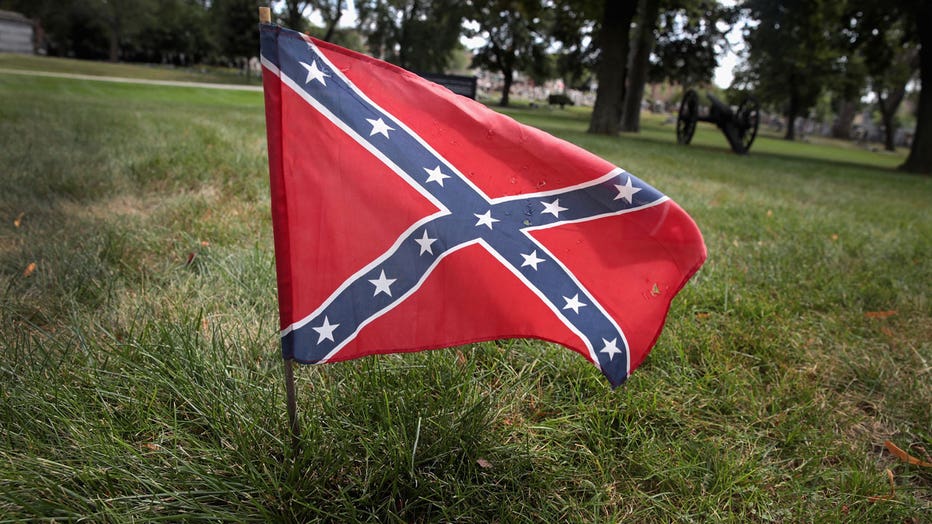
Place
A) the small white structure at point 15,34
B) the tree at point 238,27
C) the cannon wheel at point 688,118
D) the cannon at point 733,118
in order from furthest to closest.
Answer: the small white structure at point 15,34 < the tree at point 238,27 < the cannon wheel at point 688,118 < the cannon at point 733,118

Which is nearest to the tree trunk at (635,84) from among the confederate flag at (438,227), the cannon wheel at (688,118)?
the cannon wheel at (688,118)

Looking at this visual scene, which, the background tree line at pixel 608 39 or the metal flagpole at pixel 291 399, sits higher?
the background tree line at pixel 608 39

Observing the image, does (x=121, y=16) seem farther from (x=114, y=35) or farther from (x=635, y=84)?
(x=635, y=84)

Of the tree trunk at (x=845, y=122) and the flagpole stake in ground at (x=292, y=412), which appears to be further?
the tree trunk at (x=845, y=122)

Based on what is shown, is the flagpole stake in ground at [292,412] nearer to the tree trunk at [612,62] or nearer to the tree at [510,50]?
the tree trunk at [612,62]

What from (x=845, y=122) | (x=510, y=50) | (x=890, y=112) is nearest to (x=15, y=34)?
(x=510, y=50)

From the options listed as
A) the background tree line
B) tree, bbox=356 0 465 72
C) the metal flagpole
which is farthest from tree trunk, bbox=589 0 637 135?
tree, bbox=356 0 465 72

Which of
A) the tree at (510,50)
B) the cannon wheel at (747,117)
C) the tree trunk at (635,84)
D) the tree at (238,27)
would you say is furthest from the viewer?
the tree at (510,50)

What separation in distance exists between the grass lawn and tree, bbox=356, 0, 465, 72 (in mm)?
42198

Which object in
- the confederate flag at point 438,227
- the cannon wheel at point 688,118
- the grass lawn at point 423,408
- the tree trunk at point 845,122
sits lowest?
the grass lawn at point 423,408

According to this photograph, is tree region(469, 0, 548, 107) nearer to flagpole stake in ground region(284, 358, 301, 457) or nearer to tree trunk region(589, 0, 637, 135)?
tree trunk region(589, 0, 637, 135)

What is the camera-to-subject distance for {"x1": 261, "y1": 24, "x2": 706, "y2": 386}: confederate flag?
128 centimetres

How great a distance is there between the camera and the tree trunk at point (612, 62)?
1742 cm

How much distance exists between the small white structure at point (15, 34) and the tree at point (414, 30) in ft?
82.3
